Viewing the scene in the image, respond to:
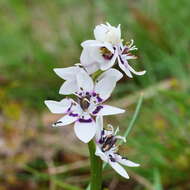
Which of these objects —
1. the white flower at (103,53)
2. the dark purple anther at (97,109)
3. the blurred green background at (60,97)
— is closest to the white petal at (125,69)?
the white flower at (103,53)

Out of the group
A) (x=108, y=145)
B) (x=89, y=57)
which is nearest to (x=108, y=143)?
(x=108, y=145)

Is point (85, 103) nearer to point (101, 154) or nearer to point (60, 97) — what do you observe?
point (101, 154)

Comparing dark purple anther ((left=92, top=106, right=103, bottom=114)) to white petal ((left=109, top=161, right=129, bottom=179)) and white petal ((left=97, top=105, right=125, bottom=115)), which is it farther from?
white petal ((left=109, top=161, right=129, bottom=179))

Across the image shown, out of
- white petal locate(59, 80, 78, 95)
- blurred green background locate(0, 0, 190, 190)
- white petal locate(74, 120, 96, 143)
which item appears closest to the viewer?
white petal locate(74, 120, 96, 143)

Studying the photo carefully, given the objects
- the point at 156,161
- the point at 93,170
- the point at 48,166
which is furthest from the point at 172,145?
the point at 93,170

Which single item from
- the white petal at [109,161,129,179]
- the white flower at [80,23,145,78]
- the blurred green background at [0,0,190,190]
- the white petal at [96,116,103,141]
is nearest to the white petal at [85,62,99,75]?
the white flower at [80,23,145,78]

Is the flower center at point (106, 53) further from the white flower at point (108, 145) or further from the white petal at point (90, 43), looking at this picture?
the white flower at point (108, 145)
